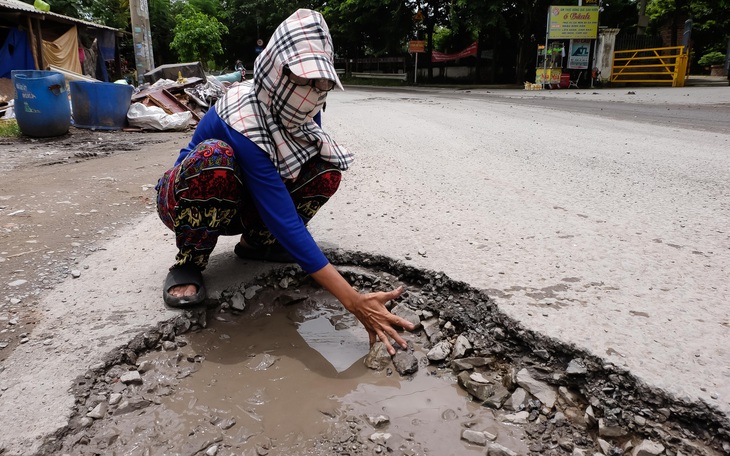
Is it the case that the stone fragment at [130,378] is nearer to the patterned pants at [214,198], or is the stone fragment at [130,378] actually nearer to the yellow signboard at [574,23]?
the patterned pants at [214,198]

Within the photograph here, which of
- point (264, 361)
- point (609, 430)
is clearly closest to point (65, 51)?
point (264, 361)

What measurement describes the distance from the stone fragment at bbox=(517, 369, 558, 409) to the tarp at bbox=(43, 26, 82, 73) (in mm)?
14841

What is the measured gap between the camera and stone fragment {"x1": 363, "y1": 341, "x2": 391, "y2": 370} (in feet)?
5.35

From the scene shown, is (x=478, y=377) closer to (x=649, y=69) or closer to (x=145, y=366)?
(x=145, y=366)

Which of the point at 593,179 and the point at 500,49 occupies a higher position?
the point at 500,49

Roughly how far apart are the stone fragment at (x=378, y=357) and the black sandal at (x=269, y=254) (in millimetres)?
Answer: 718

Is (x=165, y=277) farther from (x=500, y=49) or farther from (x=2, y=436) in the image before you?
(x=500, y=49)

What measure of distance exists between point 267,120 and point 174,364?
866 mm

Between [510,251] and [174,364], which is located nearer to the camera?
[174,364]

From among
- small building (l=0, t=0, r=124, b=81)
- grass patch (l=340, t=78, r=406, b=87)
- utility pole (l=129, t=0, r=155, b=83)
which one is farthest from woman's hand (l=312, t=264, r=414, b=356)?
grass patch (l=340, t=78, r=406, b=87)

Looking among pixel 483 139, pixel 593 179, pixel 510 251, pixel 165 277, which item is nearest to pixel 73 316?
pixel 165 277

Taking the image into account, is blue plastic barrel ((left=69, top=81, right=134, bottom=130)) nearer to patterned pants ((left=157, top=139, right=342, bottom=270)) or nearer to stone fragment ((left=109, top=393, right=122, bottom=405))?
patterned pants ((left=157, top=139, right=342, bottom=270))

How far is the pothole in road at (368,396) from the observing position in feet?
4.16

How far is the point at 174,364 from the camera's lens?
162 centimetres
